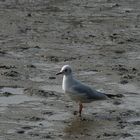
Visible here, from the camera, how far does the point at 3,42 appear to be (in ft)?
51.8

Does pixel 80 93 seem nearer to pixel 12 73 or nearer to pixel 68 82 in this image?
pixel 68 82

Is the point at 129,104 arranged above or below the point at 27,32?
below

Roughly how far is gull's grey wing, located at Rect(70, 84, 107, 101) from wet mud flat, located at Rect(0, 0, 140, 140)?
0.23 m

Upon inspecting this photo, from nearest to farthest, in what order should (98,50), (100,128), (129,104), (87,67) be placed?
(100,128) < (129,104) < (87,67) < (98,50)

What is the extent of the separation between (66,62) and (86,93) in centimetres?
323

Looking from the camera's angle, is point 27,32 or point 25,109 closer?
point 25,109

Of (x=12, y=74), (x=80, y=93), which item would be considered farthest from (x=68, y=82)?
(x=12, y=74)

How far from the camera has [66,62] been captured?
14.2m

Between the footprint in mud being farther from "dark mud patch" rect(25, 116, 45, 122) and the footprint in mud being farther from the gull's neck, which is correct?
"dark mud patch" rect(25, 116, 45, 122)

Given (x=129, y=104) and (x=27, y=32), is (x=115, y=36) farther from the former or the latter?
(x=129, y=104)

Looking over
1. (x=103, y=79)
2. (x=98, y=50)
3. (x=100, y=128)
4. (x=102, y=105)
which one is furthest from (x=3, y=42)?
(x=100, y=128)

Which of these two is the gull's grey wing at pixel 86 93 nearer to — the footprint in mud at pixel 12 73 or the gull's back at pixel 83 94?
the gull's back at pixel 83 94

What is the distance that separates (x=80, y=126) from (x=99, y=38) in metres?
6.28

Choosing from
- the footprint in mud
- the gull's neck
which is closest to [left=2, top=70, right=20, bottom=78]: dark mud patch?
the footprint in mud
